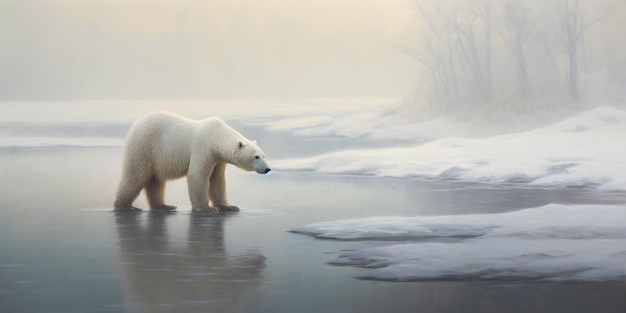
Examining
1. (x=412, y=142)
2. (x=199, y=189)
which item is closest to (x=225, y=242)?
(x=199, y=189)

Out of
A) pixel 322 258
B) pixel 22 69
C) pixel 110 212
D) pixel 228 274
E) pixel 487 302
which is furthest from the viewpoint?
pixel 22 69

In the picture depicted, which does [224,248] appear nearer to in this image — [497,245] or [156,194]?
[156,194]

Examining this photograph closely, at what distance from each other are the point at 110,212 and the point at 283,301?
1992 mm

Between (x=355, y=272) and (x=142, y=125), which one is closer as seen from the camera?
(x=355, y=272)

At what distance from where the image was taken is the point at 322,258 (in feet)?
17.5

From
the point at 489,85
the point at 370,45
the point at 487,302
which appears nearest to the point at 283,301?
the point at 487,302

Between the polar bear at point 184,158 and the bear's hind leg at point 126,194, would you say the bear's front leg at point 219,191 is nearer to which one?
the polar bear at point 184,158

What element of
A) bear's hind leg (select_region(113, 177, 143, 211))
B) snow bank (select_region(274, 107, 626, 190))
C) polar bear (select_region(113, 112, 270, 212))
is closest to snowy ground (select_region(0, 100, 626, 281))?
snow bank (select_region(274, 107, 626, 190))

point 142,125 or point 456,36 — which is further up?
point 456,36

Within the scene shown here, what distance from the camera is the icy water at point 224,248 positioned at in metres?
4.73

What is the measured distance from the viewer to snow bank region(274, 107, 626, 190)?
262 inches

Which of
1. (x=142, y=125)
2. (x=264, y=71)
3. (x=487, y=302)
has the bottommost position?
(x=487, y=302)

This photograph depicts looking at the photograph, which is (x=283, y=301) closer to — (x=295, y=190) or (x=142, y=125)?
(x=295, y=190)

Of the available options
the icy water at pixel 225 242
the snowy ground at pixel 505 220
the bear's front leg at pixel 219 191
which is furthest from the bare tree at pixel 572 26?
the bear's front leg at pixel 219 191
